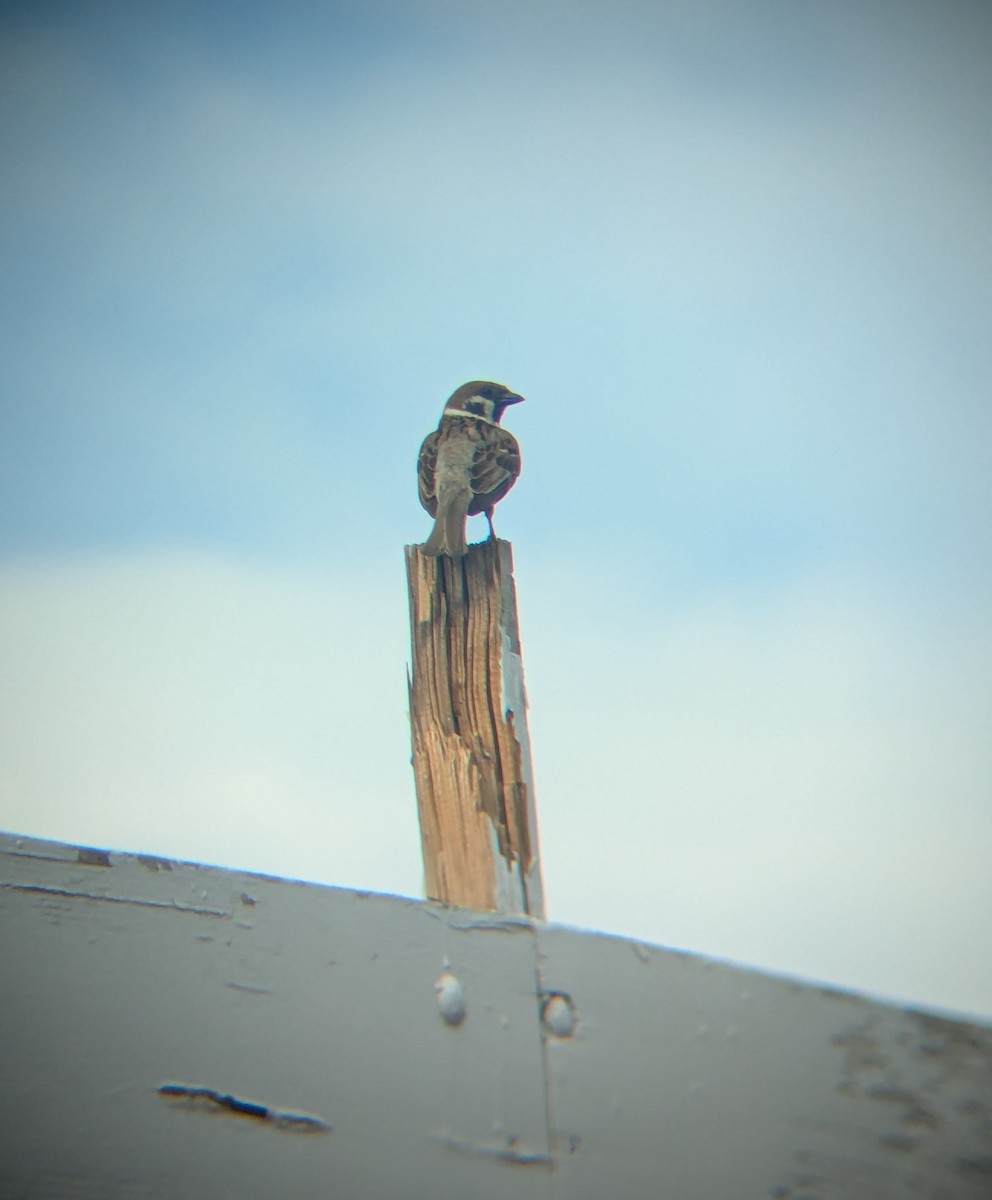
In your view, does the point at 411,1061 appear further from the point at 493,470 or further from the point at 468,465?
the point at 493,470

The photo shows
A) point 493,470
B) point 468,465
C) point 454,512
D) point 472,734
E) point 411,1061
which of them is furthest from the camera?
point 493,470

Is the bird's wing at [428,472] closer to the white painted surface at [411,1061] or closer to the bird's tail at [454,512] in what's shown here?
the bird's tail at [454,512]

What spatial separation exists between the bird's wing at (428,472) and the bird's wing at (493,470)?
0.69ft

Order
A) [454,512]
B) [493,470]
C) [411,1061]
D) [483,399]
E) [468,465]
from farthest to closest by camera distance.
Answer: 1. [483,399]
2. [493,470]
3. [468,465]
4. [454,512]
5. [411,1061]

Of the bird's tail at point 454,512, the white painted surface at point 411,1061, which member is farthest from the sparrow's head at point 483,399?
the white painted surface at point 411,1061

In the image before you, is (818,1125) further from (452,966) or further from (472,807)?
(472,807)

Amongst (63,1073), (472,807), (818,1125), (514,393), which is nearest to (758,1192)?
(818,1125)

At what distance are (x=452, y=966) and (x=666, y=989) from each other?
21 centimetres

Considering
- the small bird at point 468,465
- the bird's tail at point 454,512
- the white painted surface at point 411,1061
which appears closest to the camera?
the white painted surface at point 411,1061

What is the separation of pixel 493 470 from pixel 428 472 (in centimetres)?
35

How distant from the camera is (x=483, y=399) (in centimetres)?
789

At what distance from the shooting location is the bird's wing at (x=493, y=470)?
19.2ft

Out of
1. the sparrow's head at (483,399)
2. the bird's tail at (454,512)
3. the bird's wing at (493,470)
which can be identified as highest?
the sparrow's head at (483,399)

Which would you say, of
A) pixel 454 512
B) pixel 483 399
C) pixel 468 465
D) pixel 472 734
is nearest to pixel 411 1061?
pixel 472 734
